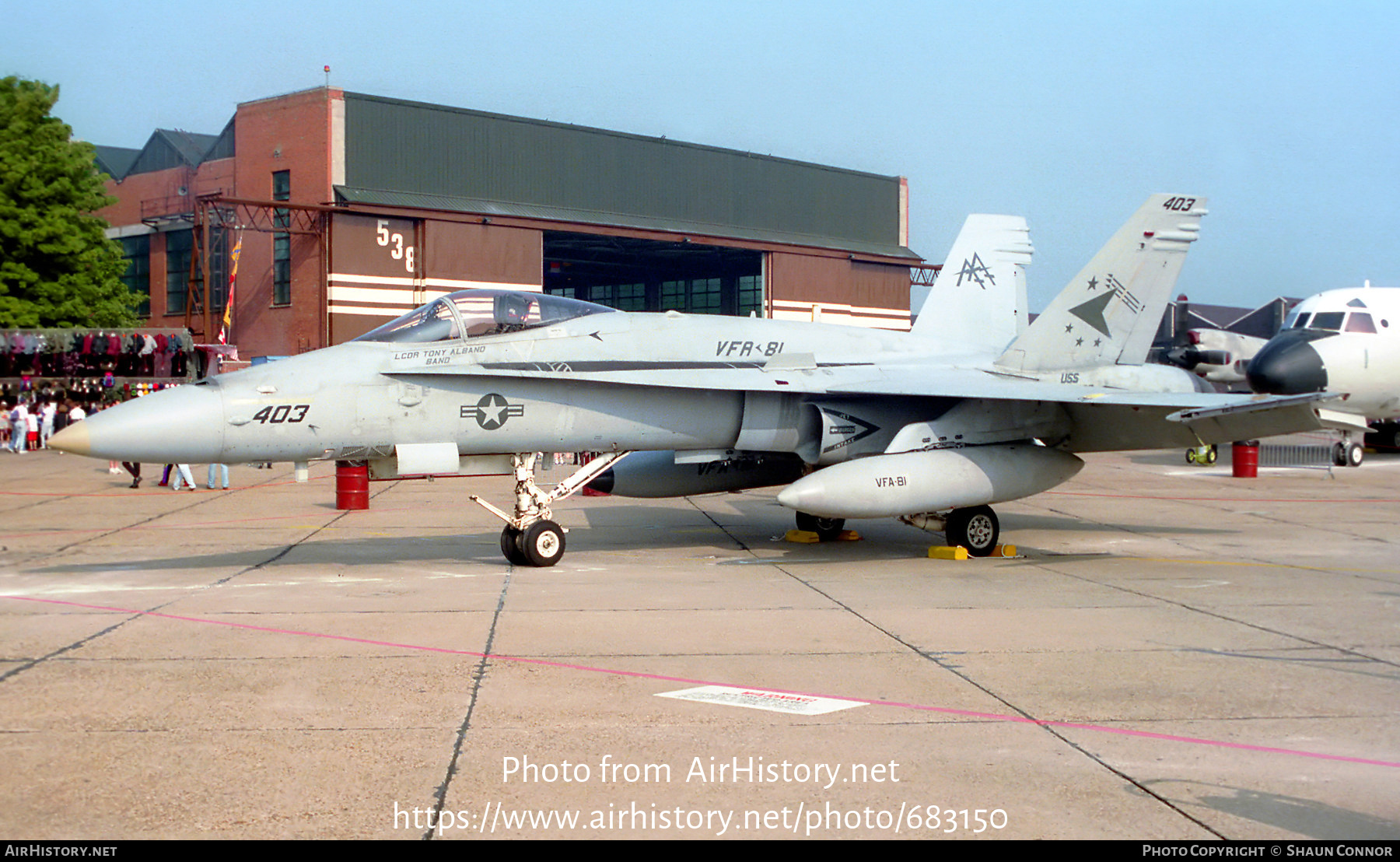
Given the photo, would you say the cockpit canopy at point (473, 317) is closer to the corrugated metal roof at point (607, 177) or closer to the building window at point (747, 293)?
the corrugated metal roof at point (607, 177)

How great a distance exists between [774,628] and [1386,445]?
27.6 metres

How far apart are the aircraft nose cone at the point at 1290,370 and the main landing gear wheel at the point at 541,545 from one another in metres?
16.9

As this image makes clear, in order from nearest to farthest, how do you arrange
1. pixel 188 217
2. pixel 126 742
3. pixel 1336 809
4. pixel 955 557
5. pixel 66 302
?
1. pixel 1336 809
2. pixel 126 742
3. pixel 955 557
4. pixel 66 302
5. pixel 188 217

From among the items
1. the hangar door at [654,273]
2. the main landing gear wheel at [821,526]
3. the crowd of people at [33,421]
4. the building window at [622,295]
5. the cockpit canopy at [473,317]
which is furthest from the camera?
the building window at [622,295]

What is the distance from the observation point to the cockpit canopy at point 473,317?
439 inches

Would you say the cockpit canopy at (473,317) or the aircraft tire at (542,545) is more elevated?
the cockpit canopy at (473,317)

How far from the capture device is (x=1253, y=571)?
11.8 meters

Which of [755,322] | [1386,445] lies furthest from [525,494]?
[1386,445]

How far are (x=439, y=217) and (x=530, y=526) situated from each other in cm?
3047

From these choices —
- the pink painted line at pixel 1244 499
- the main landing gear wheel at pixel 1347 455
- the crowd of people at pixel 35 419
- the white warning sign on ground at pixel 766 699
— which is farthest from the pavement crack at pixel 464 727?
the main landing gear wheel at pixel 1347 455

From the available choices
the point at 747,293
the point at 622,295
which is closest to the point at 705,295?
the point at 747,293

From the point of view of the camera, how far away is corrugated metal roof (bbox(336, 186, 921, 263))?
39.8 m
